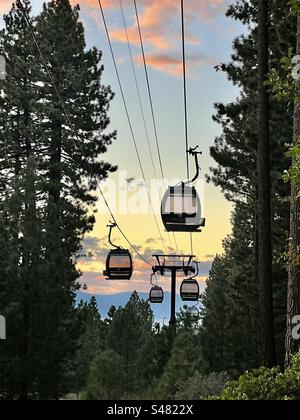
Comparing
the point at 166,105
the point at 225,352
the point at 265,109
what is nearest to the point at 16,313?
the point at 166,105

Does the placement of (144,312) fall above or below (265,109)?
below

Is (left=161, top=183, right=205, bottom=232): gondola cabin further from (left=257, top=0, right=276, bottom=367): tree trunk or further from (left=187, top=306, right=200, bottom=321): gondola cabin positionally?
(left=187, top=306, right=200, bottom=321): gondola cabin

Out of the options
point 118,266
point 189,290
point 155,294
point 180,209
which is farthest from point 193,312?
point 180,209

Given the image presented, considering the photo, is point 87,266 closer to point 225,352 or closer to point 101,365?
point 101,365

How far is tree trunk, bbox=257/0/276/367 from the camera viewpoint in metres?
13.7

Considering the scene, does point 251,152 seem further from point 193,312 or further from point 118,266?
point 193,312

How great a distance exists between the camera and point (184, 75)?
13.1 metres

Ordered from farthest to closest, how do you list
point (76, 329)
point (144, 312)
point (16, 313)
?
1. point (144, 312)
2. point (76, 329)
3. point (16, 313)

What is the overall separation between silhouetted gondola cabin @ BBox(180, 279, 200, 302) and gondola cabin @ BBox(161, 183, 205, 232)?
18471 millimetres

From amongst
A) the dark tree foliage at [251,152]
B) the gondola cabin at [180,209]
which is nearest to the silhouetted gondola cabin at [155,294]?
the dark tree foliage at [251,152]

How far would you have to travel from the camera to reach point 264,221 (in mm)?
14078

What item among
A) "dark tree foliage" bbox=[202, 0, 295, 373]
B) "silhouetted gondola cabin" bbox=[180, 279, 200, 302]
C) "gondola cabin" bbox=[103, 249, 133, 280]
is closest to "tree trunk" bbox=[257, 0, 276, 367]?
"dark tree foliage" bbox=[202, 0, 295, 373]

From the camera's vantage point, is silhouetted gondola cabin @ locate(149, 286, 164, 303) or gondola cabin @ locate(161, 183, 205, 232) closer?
gondola cabin @ locate(161, 183, 205, 232)

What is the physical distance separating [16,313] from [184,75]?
18.6 m
